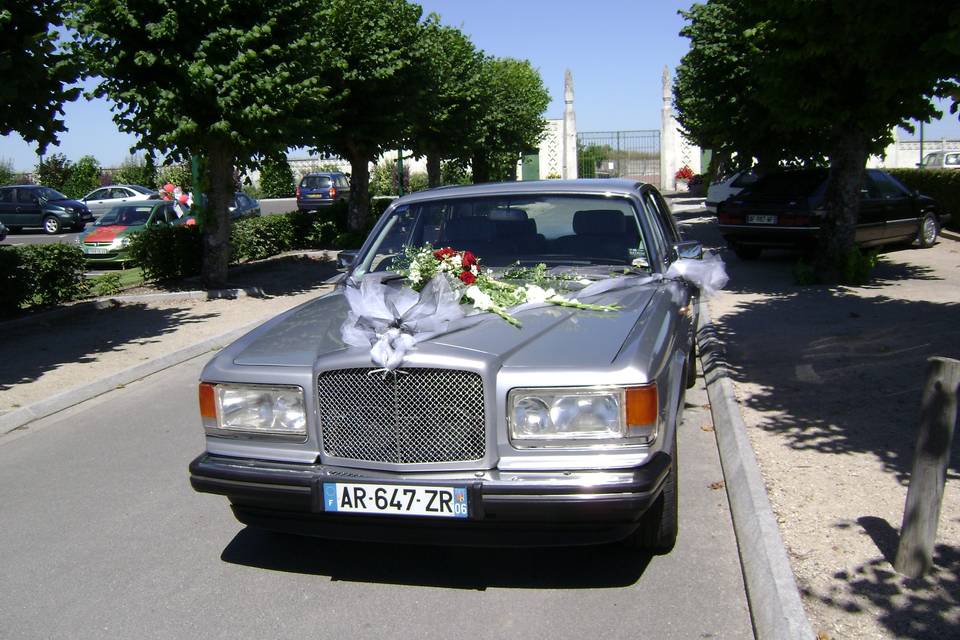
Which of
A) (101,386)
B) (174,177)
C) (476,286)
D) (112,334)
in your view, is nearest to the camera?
(476,286)

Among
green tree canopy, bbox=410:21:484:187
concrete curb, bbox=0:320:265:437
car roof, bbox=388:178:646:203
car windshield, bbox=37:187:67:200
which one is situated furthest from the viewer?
car windshield, bbox=37:187:67:200

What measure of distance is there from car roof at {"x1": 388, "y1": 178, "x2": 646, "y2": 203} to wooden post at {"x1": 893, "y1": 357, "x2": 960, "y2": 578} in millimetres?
2447

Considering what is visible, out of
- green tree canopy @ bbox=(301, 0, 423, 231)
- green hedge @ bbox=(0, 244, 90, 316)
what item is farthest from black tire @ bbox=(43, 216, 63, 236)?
green hedge @ bbox=(0, 244, 90, 316)

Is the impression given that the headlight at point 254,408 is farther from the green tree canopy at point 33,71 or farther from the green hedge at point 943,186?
the green hedge at point 943,186

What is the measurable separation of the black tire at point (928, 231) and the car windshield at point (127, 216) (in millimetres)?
17140

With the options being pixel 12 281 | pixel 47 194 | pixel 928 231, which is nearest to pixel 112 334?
pixel 12 281

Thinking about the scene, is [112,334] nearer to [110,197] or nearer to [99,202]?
[99,202]

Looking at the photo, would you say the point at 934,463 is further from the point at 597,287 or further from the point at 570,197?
the point at 570,197

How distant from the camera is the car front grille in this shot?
143 inches

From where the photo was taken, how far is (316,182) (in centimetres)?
3816

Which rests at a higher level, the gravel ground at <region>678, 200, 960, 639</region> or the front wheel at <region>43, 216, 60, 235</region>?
the front wheel at <region>43, 216, 60, 235</region>

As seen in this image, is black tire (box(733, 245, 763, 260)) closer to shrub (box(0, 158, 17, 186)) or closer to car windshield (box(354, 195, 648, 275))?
car windshield (box(354, 195, 648, 275))

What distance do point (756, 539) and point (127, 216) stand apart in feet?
66.3

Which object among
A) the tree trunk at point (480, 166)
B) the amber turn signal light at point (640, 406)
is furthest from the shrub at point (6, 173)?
the amber turn signal light at point (640, 406)
